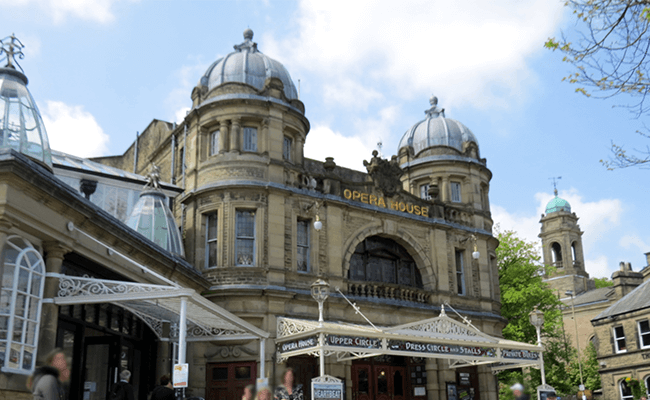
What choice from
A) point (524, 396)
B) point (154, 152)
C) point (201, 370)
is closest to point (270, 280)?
point (201, 370)

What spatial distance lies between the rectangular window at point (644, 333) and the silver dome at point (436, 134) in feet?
54.8

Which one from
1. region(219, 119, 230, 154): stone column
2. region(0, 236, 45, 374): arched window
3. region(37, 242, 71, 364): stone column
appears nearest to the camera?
region(0, 236, 45, 374): arched window

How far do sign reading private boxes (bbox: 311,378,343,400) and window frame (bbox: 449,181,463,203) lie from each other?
46.5ft

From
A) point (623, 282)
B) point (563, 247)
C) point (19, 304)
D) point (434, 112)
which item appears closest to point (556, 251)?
point (563, 247)

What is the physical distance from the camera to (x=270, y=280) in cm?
2173

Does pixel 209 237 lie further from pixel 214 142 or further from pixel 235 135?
pixel 235 135

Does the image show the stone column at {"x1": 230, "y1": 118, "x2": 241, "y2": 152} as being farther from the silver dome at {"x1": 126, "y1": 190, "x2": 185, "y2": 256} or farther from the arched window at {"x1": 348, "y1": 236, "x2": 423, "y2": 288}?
the arched window at {"x1": 348, "y1": 236, "x2": 423, "y2": 288}

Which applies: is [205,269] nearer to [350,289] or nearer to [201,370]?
[201,370]

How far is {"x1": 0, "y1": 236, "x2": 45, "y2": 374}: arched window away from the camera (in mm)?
11352

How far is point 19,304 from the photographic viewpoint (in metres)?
11.8

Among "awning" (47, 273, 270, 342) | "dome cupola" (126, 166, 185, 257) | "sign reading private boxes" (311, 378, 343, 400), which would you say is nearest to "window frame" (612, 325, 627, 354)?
"sign reading private boxes" (311, 378, 343, 400)

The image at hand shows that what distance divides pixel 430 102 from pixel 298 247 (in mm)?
12930

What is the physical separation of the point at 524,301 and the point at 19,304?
2849 centimetres

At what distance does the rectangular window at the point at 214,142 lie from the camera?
928 inches
